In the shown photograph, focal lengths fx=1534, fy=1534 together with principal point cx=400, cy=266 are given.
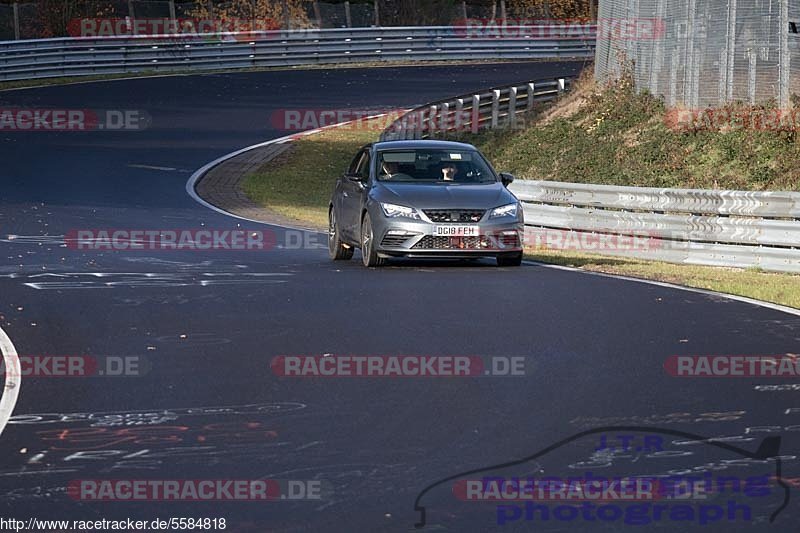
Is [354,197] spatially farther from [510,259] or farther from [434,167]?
[510,259]

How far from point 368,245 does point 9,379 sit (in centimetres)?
799

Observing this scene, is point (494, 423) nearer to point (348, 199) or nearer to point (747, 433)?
point (747, 433)

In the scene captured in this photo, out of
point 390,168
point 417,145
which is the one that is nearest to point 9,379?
point 390,168

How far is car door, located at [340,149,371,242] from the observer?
18.8 metres

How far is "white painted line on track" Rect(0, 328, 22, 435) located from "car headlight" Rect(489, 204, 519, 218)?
691cm

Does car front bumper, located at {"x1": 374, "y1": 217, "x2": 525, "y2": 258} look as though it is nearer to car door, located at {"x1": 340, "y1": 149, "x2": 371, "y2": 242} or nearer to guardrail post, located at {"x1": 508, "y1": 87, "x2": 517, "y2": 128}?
car door, located at {"x1": 340, "y1": 149, "x2": 371, "y2": 242}

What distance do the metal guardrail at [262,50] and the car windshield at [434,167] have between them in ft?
92.5

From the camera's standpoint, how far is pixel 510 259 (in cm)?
1836

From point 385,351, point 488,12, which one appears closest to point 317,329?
point 385,351

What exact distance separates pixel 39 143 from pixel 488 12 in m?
33.4

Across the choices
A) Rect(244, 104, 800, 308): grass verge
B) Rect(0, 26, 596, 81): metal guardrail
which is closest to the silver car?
Rect(244, 104, 800, 308): grass verge

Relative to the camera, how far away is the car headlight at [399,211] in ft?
58.3

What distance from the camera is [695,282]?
1677cm

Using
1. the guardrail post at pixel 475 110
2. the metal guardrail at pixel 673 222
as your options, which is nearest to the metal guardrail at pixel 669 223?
the metal guardrail at pixel 673 222
